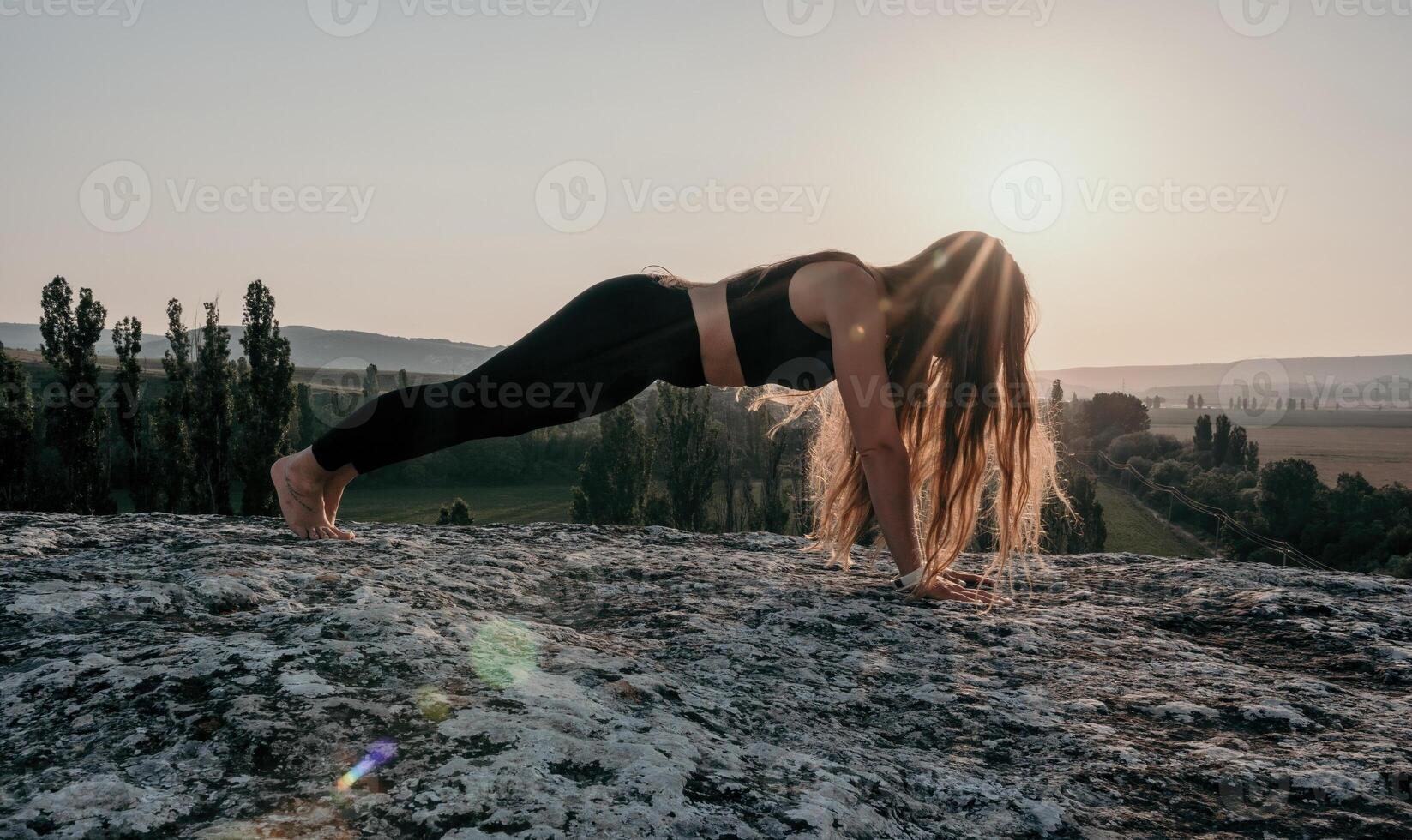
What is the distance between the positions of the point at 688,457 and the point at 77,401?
20.7 meters

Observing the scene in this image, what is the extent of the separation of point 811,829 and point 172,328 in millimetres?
36307

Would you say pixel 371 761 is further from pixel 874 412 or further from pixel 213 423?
pixel 213 423

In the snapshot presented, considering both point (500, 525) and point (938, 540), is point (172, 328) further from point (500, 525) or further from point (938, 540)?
point (938, 540)

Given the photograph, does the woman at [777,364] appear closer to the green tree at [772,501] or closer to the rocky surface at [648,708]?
the rocky surface at [648,708]

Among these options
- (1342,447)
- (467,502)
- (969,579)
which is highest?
(969,579)

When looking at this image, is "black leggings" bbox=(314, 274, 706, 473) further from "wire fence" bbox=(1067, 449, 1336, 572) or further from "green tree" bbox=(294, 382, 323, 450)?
"green tree" bbox=(294, 382, 323, 450)

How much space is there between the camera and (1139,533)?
46719 mm

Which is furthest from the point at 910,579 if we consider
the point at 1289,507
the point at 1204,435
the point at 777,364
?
the point at 1204,435

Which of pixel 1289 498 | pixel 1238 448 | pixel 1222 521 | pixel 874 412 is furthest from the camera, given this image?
pixel 1238 448

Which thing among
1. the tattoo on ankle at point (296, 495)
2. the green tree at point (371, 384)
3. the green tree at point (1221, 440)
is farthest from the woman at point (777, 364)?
the green tree at point (371, 384)

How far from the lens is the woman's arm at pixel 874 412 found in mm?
2898

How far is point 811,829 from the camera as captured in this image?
3.47 feet

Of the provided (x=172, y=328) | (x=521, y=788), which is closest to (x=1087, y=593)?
(x=521, y=788)

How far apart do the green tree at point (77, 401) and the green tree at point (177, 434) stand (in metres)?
1.73
